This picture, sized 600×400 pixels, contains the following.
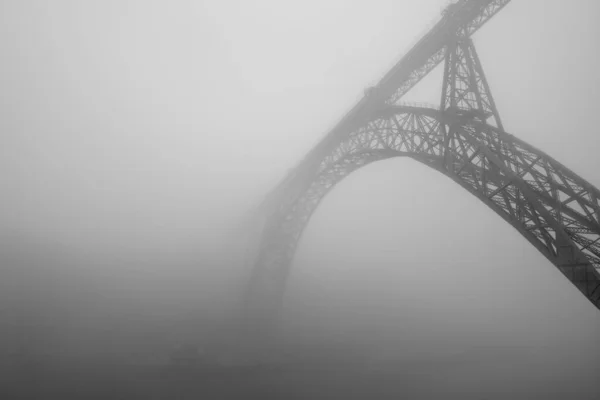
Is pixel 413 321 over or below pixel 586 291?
over

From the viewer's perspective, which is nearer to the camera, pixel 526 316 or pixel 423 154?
pixel 423 154

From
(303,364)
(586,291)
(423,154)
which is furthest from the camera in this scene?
(303,364)

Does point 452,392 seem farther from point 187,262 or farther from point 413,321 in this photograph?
point 187,262

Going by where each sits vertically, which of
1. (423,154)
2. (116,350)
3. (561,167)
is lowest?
(116,350)

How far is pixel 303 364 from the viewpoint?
19.7 meters

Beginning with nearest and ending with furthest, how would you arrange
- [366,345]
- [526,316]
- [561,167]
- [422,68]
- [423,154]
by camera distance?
[561,167] < [423,154] < [422,68] < [366,345] < [526,316]

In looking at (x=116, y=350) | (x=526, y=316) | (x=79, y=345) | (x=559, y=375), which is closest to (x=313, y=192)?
(x=116, y=350)

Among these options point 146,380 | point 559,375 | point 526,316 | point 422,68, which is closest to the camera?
point 422,68

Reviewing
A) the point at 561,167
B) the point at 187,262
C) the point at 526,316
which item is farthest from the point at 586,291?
the point at 526,316

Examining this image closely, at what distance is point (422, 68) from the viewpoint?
1402cm

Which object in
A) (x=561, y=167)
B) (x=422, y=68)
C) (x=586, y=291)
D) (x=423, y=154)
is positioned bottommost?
(x=586, y=291)

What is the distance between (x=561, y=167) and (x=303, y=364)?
17161 millimetres

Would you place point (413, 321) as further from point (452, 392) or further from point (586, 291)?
point (586, 291)

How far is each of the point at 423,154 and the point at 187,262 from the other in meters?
28.1
